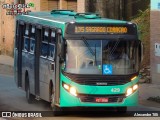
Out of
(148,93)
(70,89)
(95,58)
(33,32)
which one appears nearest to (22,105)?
(33,32)

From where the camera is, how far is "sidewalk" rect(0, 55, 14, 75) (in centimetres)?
3641

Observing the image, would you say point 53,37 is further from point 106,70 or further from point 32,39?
point 32,39

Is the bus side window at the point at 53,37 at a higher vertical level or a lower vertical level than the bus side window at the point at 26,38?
higher

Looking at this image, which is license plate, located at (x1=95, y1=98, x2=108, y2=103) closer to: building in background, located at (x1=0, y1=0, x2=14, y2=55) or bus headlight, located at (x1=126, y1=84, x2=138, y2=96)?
bus headlight, located at (x1=126, y1=84, x2=138, y2=96)

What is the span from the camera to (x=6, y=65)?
39.0 m

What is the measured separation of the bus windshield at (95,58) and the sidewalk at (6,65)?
1887 centimetres

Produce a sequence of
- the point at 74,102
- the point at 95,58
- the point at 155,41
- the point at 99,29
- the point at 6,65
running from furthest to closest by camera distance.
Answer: the point at 6,65
the point at 155,41
the point at 99,29
the point at 95,58
the point at 74,102

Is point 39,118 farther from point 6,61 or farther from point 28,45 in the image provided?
point 6,61

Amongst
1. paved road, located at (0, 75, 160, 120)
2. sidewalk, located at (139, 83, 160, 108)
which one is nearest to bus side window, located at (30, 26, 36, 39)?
paved road, located at (0, 75, 160, 120)

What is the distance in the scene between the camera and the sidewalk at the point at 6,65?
119ft

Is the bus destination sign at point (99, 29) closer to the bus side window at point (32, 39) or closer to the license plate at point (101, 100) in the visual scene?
the license plate at point (101, 100)

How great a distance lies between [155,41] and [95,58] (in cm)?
1012

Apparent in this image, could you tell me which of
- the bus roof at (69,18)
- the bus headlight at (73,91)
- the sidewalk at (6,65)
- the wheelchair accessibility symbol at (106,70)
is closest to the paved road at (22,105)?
the bus headlight at (73,91)

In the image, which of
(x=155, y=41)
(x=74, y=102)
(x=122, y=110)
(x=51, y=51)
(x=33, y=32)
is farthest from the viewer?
(x=155, y=41)
